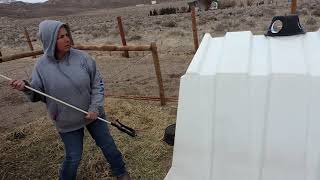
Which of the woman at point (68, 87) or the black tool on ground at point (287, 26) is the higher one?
the black tool on ground at point (287, 26)

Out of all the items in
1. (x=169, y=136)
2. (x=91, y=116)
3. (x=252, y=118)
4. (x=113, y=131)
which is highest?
(x=252, y=118)

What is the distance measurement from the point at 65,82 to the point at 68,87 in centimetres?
4

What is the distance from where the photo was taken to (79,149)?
9.80 feet

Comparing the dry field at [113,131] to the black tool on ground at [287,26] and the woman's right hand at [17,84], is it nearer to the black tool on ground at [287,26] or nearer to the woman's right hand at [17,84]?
the woman's right hand at [17,84]

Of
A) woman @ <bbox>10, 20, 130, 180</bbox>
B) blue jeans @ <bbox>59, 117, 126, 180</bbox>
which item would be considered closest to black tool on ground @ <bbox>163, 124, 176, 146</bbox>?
blue jeans @ <bbox>59, 117, 126, 180</bbox>

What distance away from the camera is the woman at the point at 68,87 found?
2.73 metres

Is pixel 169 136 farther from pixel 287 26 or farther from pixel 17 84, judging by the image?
pixel 287 26

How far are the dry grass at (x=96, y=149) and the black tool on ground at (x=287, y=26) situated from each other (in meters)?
1.80

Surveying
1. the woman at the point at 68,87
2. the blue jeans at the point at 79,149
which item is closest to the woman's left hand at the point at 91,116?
the woman at the point at 68,87

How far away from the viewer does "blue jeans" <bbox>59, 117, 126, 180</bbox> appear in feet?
9.70

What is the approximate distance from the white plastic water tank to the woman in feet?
3.56

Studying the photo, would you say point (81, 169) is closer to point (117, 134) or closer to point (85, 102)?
point (117, 134)

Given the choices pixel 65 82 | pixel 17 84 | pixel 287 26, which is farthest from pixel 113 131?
pixel 287 26

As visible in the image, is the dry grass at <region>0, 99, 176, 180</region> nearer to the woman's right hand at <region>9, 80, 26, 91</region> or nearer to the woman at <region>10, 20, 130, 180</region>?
the woman at <region>10, 20, 130, 180</region>
